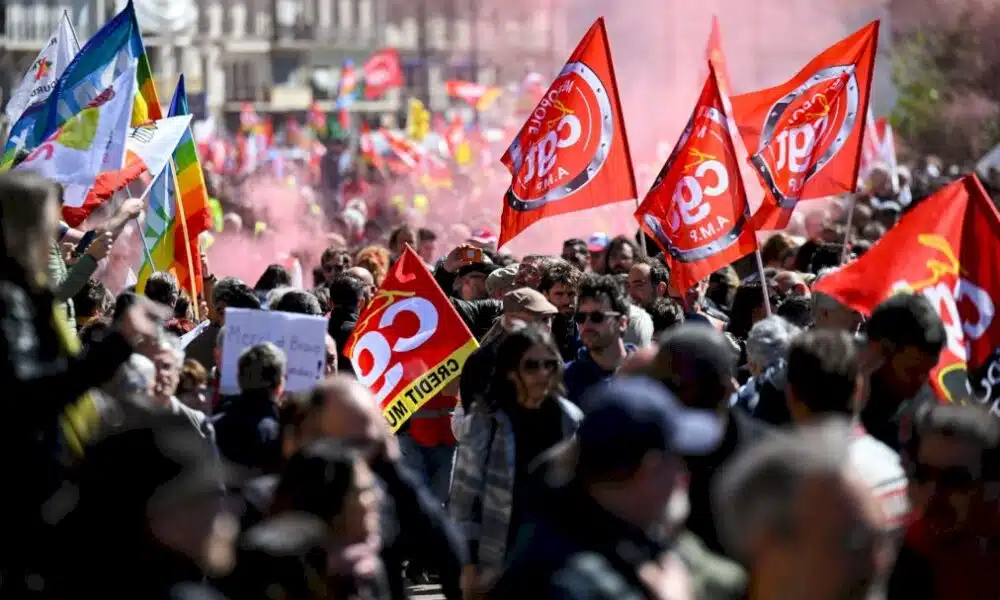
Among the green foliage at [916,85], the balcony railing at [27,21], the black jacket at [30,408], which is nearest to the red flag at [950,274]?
the black jacket at [30,408]

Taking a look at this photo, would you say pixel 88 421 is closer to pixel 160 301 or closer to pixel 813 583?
pixel 813 583

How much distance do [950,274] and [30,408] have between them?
3330mm

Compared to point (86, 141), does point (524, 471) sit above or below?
below

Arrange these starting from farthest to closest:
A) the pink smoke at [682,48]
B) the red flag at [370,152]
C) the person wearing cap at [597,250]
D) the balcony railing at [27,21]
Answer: the balcony railing at [27,21], the red flag at [370,152], the pink smoke at [682,48], the person wearing cap at [597,250]

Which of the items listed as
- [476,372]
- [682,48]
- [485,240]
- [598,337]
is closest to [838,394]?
[598,337]

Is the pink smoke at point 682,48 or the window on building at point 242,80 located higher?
the pink smoke at point 682,48

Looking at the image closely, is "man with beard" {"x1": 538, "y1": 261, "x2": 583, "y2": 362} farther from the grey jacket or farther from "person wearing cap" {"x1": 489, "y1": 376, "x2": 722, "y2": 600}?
"person wearing cap" {"x1": 489, "y1": 376, "x2": 722, "y2": 600}

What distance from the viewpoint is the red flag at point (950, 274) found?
630 cm

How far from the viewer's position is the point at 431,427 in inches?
356

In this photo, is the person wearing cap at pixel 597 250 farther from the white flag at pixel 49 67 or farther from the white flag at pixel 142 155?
the white flag at pixel 142 155

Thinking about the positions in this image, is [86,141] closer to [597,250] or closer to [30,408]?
[30,408]

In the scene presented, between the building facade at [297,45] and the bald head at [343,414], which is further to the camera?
the building facade at [297,45]

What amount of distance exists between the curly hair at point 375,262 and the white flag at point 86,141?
8.60 feet

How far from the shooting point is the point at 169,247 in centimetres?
1038
